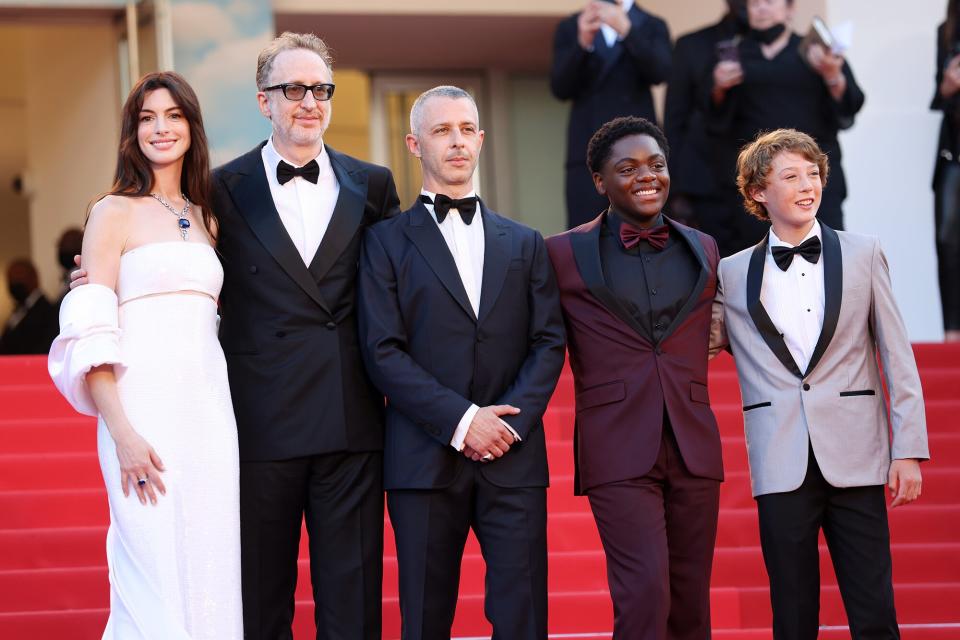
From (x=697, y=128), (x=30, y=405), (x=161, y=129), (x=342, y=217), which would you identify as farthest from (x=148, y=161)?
(x=697, y=128)

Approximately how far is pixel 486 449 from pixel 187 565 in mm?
930

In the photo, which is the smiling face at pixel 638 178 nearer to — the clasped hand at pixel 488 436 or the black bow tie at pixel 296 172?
the clasped hand at pixel 488 436

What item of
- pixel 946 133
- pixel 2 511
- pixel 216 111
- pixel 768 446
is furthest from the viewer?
pixel 216 111

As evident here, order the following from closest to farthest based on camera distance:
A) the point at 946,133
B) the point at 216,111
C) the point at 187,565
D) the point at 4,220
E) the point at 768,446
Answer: the point at 187,565, the point at 768,446, the point at 946,133, the point at 216,111, the point at 4,220

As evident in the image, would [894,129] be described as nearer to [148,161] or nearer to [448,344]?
[448,344]

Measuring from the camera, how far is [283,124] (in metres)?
4.51

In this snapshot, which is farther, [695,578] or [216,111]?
[216,111]

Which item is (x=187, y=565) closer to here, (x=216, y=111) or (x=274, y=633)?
(x=274, y=633)

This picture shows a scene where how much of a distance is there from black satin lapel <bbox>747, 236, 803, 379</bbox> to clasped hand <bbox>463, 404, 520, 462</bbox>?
0.88 metres

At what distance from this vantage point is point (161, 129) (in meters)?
4.36

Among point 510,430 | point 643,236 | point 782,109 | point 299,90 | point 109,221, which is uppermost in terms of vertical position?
point 782,109

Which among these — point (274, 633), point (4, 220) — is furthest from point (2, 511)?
point (4, 220)

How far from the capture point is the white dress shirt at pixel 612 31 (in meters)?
7.73

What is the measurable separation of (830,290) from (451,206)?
124 cm
